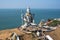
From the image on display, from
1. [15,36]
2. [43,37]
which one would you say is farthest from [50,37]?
[15,36]

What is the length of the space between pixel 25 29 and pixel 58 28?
5.93m

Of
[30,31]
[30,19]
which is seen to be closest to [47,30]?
[30,31]

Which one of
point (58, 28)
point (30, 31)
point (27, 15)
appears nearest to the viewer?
point (30, 31)

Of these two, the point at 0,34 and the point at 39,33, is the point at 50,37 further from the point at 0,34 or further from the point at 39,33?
the point at 0,34

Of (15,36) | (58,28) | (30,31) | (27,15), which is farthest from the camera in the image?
(27,15)

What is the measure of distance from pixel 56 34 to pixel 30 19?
723 cm

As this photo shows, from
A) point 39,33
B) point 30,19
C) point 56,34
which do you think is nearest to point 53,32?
point 56,34

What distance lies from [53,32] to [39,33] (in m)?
3.14

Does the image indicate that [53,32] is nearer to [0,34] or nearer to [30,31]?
[30,31]

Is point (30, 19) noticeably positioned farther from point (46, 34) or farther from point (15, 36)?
point (15, 36)

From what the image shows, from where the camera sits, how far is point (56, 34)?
32125 mm

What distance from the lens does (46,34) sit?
31.6 meters

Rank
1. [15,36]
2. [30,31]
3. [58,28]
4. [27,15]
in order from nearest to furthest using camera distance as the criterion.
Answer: [15,36] < [30,31] < [58,28] < [27,15]

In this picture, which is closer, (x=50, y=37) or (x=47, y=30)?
(x=50, y=37)
